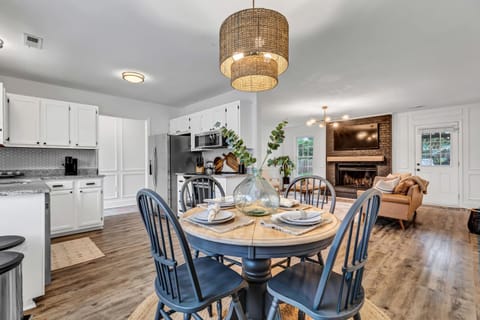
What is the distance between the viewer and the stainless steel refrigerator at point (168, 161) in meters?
4.64

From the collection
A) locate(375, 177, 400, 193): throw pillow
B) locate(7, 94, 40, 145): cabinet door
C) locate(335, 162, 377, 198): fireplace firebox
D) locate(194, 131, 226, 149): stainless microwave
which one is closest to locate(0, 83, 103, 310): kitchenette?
locate(7, 94, 40, 145): cabinet door

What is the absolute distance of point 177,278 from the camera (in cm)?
112

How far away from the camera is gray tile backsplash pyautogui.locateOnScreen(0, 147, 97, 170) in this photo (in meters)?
3.73

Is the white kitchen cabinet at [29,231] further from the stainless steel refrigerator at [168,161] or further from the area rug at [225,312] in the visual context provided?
the stainless steel refrigerator at [168,161]

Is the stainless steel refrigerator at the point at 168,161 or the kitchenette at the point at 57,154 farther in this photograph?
the stainless steel refrigerator at the point at 168,161

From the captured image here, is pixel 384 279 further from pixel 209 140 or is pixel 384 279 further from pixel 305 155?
pixel 305 155

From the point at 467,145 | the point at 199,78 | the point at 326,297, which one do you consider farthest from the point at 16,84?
the point at 467,145


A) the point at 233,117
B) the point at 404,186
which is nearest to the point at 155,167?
the point at 233,117

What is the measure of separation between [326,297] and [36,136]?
457 centimetres

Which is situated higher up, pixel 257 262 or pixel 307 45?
pixel 307 45

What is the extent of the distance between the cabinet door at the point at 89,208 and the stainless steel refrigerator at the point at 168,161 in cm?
113

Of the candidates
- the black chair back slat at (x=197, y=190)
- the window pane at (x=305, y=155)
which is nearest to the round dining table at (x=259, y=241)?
the black chair back slat at (x=197, y=190)

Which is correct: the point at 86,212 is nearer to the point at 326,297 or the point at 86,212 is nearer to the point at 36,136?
the point at 36,136

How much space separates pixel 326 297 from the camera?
3.69ft
